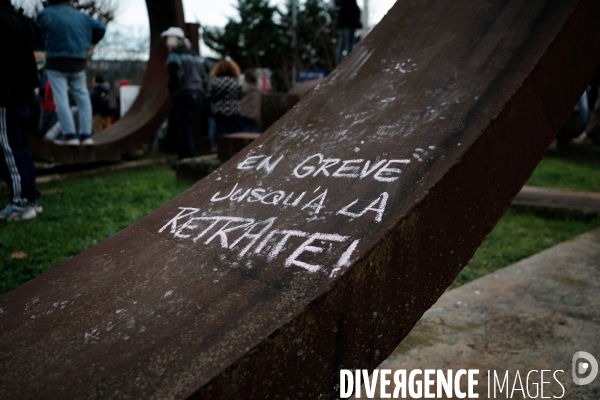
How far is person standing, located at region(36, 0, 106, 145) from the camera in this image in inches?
222

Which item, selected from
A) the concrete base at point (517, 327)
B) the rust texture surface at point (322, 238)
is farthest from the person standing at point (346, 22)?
the rust texture surface at point (322, 238)

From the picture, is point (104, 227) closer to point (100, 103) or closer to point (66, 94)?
point (66, 94)

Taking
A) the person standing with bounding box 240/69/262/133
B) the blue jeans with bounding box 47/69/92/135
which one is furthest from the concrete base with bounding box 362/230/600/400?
the person standing with bounding box 240/69/262/133

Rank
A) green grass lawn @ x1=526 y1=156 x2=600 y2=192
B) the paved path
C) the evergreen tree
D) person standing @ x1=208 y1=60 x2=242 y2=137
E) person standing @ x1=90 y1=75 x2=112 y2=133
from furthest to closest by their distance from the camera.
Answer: the evergreen tree, person standing @ x1=90 y1=75 x2=112 y2=133, person standing @ x1=208 y1=60 x2=242 y2=137, green grass lawn @ x1=526 y1=156 x2=600 y2=192, the paved path

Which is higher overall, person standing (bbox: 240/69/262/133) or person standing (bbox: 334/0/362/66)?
person standing (bbox: 334/0/362/66)

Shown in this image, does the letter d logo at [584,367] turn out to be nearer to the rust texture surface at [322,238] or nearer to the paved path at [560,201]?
the rust texture surface at [322,238]

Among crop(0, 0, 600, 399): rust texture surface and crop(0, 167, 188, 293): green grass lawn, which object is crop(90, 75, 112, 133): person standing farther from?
crop(0, 0, 600, 399): rust texture surface

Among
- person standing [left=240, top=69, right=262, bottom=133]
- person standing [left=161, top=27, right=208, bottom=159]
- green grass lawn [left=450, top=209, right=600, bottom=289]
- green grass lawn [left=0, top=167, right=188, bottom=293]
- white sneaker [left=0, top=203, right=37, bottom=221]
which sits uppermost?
person standing [left=161, top=27, right=208, bottom=159]

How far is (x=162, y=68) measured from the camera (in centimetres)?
808

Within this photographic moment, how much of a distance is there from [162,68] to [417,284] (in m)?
7.52

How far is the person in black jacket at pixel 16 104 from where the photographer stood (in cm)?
396

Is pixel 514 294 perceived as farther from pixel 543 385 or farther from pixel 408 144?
pixel 408 144

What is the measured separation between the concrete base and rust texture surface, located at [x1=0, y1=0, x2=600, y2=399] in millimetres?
830

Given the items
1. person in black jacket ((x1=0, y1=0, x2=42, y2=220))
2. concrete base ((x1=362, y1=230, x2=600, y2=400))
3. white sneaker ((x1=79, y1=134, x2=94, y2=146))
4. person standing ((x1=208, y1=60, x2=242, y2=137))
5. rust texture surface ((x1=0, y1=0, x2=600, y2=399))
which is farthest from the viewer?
person standing ((x1=208, y1=60, x2=242, y2=137))
